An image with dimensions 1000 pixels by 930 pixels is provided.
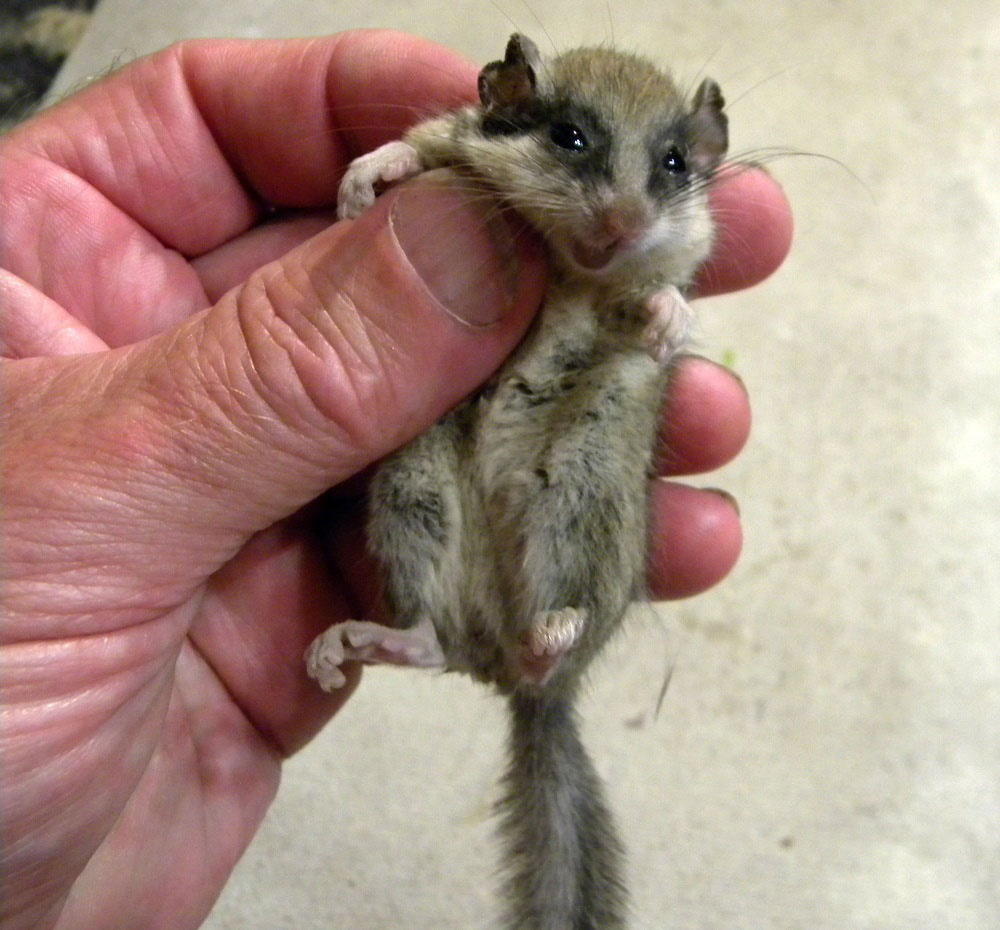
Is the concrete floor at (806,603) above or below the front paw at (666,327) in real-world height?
below

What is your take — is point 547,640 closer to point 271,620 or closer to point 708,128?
point 271,620

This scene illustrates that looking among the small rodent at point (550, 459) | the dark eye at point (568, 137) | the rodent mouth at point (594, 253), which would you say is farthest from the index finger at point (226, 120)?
the rodent mouth at point (594, 253)

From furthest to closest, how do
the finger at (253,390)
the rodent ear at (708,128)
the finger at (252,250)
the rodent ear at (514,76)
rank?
1. the finger at (252,250)
2. the rodent ear at (708,128)
3. the rodent ear at (514,76)
4. the finger at (253,390)

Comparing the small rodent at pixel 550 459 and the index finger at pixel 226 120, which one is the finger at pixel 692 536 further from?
the index finger at pixel 226 120

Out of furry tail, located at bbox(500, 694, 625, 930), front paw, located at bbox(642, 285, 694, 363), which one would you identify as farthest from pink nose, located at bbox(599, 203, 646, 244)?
furry tail, located at bbox(500, 694, 625, 930)

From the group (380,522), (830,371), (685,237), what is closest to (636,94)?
(685,237)

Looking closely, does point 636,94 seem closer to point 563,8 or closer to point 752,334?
point 752,334

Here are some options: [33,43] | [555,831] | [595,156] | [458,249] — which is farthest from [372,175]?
[33,43]
